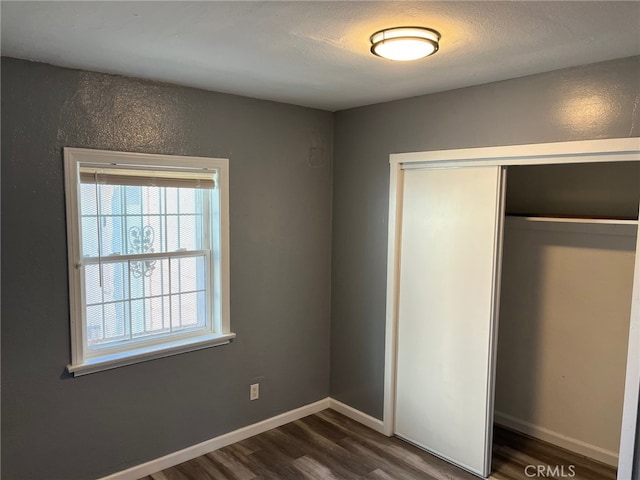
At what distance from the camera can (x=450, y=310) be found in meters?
2.97

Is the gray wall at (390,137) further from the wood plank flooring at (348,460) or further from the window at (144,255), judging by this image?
the window at (144,255)

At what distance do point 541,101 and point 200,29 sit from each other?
1762mm

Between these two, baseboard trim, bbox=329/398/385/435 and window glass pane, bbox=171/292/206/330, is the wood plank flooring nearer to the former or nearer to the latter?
baseboard trim, bbox=329/398/385/435

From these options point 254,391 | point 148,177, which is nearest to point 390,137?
point 148,177

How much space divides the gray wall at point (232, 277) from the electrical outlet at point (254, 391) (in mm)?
41

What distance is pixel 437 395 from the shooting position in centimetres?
309

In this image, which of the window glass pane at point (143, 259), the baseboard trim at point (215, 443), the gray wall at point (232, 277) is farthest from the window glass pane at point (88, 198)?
the baseboard trim at point (215, 443)

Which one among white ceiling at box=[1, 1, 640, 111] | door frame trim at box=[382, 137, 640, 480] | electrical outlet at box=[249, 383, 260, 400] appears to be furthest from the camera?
electrical outlet at box=[249, 383, 260, 400]

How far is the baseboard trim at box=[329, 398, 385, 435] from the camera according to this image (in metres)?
3.45

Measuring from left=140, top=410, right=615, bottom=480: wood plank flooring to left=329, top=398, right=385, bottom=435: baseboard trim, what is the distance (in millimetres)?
51

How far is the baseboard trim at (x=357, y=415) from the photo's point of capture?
3.45 meters

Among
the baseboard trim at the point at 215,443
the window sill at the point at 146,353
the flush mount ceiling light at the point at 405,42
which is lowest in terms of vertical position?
the baseboard trim at the point at 215,443

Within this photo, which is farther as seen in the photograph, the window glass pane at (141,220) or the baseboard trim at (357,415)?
the baseboard trim at (357,415)
